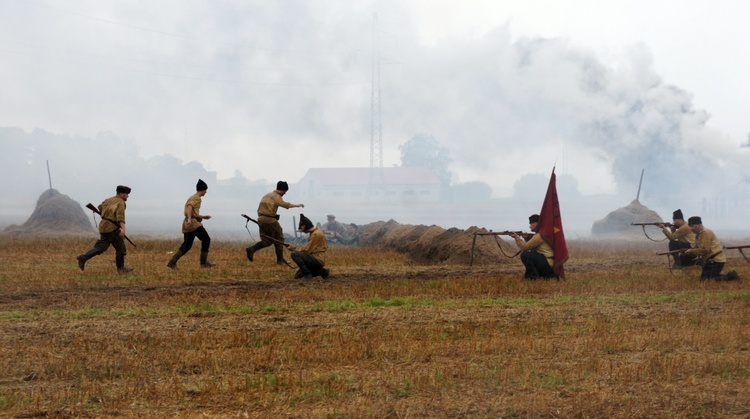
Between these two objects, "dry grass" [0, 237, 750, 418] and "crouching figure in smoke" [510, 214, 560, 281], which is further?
"crouching figure in smoke" [510, 214, 560, 281]

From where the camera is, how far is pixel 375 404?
6.62m

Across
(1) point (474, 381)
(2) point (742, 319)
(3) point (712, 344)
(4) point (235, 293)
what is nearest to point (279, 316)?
(4) point (235, 293)

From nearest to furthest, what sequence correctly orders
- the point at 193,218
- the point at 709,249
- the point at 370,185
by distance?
the point at 709,249, the point at 193,218, the point at 370,185

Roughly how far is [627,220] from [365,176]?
56.3 m

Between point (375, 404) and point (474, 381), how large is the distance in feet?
4.02

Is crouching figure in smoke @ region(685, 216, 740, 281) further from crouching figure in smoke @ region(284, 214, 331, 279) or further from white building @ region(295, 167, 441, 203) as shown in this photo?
white building @ region(295, 167, 441, 203)

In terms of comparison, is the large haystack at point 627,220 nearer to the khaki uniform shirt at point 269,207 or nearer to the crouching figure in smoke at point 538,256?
the crouching figure in smoke at point 538,256

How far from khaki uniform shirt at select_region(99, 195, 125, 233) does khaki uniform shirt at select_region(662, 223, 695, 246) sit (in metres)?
11.7

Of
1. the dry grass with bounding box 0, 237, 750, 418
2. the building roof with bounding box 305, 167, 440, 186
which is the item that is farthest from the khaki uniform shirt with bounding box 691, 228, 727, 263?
the building roof with bounding box 305, 167, 440, 186

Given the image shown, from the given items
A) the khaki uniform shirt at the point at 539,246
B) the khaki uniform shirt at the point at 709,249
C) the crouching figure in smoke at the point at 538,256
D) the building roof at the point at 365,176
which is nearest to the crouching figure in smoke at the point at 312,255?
the crouching figure in smoke at the point at 538,256

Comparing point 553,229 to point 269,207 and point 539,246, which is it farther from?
point 269,207

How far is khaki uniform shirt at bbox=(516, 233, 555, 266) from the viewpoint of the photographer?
50.4ft

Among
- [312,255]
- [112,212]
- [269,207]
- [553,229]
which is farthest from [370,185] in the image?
[553,229]

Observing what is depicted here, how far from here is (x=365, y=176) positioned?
308ft
